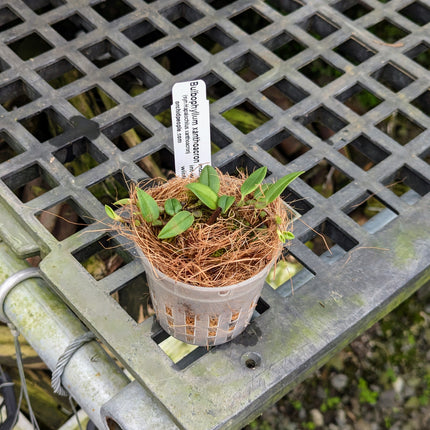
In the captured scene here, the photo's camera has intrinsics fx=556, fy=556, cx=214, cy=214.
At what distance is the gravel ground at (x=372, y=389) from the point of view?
A: 74.5 inches

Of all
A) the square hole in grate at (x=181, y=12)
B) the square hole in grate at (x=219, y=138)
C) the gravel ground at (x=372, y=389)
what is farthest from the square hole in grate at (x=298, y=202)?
the gravel ground at (x=372, y=389)

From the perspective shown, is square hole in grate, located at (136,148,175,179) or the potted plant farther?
square hole in grate, located at (136,148,175,179)

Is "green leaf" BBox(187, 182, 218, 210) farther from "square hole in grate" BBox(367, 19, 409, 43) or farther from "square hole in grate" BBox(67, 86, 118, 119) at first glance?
"square hole in grate" BBox(367, 19, 409, 43)

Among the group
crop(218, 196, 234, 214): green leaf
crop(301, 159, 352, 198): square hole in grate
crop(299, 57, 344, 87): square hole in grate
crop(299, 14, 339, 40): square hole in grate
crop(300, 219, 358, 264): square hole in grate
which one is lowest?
crop(301, 159, 352, 198): square hole in grate

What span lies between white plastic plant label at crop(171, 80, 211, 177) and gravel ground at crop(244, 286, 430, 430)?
1150 mm

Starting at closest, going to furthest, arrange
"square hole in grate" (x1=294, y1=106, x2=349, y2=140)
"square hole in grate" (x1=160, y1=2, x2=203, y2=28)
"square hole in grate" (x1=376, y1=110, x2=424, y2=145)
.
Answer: "square hole in grate" (x1=294, y1=106, x2=349, y2=140) → "square hole in grate" (x1=160, y1=2, x2=203, y2=28) → "square hole in grate" (x1=376, y1=110, x2=424, y2=145)

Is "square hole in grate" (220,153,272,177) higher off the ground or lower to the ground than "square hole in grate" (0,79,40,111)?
lower

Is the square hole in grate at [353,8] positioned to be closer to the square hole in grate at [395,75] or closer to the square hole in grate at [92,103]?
the square hole in grate at [395,75]

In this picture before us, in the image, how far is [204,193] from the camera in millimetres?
822

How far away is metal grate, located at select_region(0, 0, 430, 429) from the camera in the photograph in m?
0.97

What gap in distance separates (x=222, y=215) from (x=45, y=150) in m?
0.53

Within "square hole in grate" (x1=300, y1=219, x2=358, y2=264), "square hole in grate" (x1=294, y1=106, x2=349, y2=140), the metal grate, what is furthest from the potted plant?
"square hole in grate" (x1=294, y1=106, x2=349, y2=140)

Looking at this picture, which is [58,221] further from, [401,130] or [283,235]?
[401,130]

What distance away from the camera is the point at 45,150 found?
1221 millimetres
